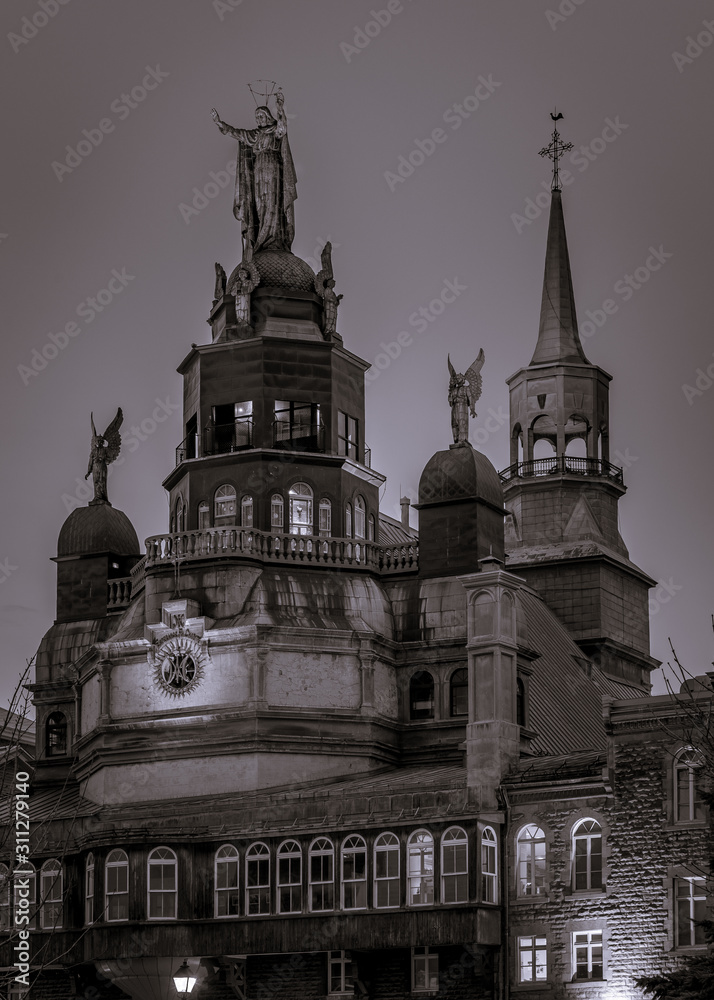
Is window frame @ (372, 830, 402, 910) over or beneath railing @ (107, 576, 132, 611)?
beneath

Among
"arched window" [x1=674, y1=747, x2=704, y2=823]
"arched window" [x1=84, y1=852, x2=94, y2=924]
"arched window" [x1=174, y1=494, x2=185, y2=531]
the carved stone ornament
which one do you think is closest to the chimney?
"arched window" [x1=174, y1=494, x2=185, y2=531]

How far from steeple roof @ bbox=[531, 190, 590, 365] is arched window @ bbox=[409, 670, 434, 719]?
24.1 metres

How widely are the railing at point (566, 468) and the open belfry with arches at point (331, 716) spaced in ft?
0.35

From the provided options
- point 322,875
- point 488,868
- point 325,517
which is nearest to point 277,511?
point 325,517

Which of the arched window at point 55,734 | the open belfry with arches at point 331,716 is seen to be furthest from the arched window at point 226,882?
the arched window at point 55,734

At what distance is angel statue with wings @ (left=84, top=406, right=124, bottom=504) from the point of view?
309 ft

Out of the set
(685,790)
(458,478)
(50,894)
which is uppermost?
(458,478)

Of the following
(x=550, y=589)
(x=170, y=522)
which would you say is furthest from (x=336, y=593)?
(x=550, y=589)

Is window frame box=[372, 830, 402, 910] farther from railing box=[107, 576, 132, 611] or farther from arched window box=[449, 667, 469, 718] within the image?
railing box=[107, 576, 132, 611]

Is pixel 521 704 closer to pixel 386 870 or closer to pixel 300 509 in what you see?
pixel 386 870

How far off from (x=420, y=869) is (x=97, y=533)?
2779 cm

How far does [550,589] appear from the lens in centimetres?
9788

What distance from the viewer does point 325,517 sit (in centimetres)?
8656

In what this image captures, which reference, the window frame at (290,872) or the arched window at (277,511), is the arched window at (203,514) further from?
the window frame at (290,872)
